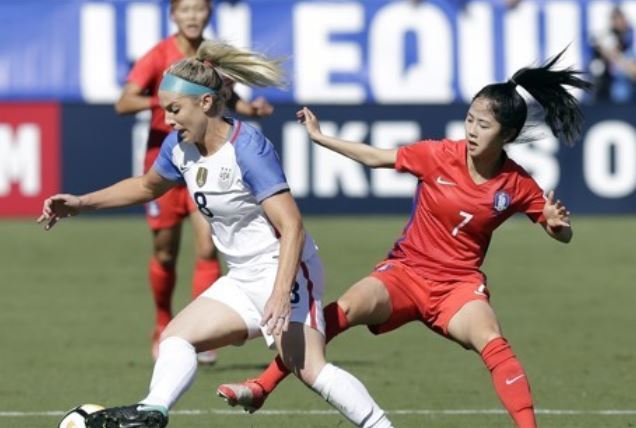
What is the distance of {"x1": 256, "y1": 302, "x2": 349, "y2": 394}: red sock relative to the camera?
750 centimetres

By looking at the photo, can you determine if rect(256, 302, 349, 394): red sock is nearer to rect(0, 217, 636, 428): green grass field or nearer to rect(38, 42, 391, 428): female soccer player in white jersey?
rect(38, 42, 391, 428): female soccer player in white jersey

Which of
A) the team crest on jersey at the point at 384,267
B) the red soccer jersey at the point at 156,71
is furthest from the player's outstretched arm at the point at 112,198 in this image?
the red soccer jersey at the point at 156,71

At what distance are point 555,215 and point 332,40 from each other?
1215 cm

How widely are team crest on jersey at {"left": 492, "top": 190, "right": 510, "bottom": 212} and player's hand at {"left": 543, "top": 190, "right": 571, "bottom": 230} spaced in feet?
0.68

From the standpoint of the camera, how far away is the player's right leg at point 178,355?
6.60 meters

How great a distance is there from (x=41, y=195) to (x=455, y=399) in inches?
398

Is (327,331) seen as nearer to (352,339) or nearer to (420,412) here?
(420,412)

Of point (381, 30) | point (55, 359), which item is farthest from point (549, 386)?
point (381, 30)

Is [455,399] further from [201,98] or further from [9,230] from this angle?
[9,230]

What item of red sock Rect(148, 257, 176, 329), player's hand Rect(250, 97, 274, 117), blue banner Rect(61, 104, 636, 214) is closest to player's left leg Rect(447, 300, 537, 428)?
player's hand Rect(250, 97, 274, 117)

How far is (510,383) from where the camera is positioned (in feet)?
23.5

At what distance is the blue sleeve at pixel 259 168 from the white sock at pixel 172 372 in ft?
2.27

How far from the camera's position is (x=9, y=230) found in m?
17.9

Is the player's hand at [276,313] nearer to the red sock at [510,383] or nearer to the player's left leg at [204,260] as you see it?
the red sock at [510,383]
